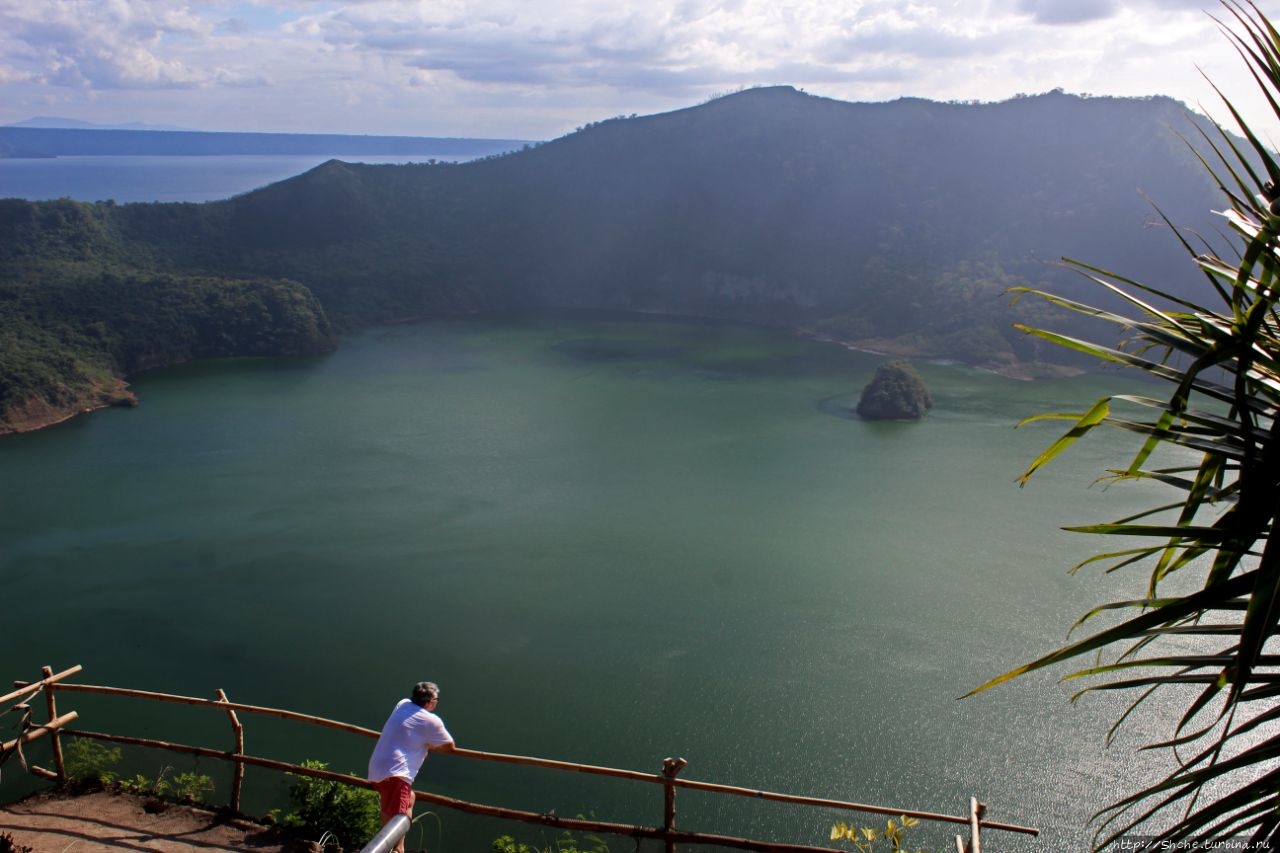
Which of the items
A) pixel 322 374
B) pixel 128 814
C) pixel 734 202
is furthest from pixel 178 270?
pixel 128 814

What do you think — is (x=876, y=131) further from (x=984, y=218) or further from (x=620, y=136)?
(x=620, y=136)

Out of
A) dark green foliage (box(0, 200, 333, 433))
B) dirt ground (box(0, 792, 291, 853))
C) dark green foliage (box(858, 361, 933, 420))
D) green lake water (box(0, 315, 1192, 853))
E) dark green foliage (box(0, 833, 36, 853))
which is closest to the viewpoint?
dark green foliage (box(0, 833, 36, 853))

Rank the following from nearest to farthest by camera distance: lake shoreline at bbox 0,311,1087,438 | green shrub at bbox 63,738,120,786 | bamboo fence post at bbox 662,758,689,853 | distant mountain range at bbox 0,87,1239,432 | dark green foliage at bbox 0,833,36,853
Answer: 1. dark green foliage at bbox 0,833,36,853
2. bamboo fence post at bbox 662,758,689,853
3. green shrub at bbox 63,738,120,786
4. lake shoreline at bbox 0,311,1087,438
5. distant mountain range at bbox 0,87,1239,432

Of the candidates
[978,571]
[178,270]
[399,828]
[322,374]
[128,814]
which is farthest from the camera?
[178,270]

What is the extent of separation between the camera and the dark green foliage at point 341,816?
580cm

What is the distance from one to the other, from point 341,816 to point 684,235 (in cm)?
5645

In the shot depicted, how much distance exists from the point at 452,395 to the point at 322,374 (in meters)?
6.88

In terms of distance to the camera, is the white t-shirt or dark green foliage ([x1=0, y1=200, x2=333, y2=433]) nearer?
the white t-shirt

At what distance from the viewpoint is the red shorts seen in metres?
4.31

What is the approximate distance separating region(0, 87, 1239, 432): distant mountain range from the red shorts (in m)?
31.9

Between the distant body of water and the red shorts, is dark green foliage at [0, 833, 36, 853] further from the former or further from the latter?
the distant body of water

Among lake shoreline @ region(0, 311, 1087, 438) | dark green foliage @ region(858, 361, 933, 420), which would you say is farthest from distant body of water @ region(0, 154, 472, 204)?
dark green foliage @ region(858, 361, 933, 420)

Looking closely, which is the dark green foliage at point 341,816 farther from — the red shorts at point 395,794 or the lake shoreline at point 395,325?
the lake shoreline at point 395,325

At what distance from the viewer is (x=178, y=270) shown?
4994 cm
